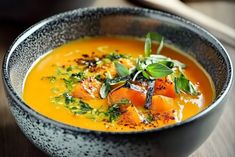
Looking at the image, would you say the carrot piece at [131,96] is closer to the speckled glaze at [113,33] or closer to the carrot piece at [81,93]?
the carrot piece at [81,93]

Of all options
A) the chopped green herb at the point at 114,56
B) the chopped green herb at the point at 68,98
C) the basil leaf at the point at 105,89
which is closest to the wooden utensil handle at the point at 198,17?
the chopped green herb at the point at 114,56

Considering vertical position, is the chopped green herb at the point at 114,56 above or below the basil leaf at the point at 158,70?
above

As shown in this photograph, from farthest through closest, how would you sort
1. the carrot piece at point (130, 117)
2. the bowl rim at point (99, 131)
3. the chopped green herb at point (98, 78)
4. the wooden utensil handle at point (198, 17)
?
the wooden utensil handle at point (198, 17) → the chopped green herb at point (98, 78) → the carrot piece at point (130, 117) → the bowl rim at point (99, 131)

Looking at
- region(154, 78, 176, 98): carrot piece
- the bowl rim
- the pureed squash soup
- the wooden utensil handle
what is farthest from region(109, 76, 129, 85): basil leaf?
the wooden utensil handle

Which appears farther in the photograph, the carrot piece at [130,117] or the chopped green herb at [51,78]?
the chopped green herb at [51,78]

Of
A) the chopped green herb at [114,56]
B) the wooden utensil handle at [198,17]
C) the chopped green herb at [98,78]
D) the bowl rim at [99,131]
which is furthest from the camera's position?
the wooden utensil handle at [198,17]

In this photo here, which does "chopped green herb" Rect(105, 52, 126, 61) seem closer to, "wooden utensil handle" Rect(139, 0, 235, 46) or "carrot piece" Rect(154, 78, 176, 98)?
"carrot piece" Rect(154, 78, 176, 98)

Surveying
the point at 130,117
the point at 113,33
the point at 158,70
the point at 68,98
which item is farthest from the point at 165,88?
the point at 113,33

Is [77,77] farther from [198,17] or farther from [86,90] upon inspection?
[198,17]

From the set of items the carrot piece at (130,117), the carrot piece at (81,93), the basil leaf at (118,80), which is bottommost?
the carrot piece at (130,117)
